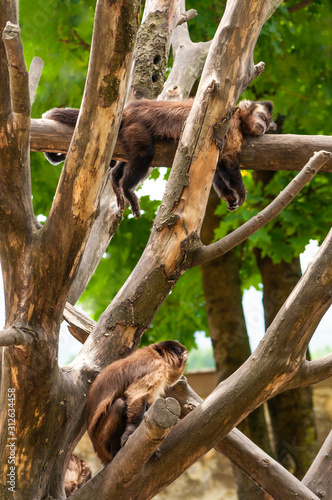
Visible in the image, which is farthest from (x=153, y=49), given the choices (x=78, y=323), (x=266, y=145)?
(x=78, y=323)

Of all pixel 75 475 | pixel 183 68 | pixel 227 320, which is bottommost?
pixel 75 475

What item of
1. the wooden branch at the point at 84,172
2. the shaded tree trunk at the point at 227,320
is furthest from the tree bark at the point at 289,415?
the wooden branch at the point at 84,172

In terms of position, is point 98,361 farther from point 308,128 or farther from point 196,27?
point 196,27

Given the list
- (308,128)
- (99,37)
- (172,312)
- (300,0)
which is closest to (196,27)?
(300,0)

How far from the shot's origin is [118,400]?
10.6 feet

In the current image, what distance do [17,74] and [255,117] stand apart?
9.91 feet

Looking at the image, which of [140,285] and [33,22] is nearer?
[140,285]

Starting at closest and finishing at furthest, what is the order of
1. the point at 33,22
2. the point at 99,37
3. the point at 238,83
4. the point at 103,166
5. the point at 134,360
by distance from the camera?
the point at 99,37 → the point at 103,166 → the point at 134,360 → the point at 238,83 → the point at 33,22

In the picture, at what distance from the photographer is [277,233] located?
671cm

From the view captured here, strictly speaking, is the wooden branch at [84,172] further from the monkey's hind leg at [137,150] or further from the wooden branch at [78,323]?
the monkey's hind leg at [137,150]

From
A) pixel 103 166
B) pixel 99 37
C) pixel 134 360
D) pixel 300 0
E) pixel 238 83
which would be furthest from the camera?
pixel 300 0

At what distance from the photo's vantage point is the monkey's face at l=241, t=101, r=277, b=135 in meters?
4.79

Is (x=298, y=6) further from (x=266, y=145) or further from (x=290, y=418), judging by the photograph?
(x=290, y=418)

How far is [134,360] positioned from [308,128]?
4.54 metres
